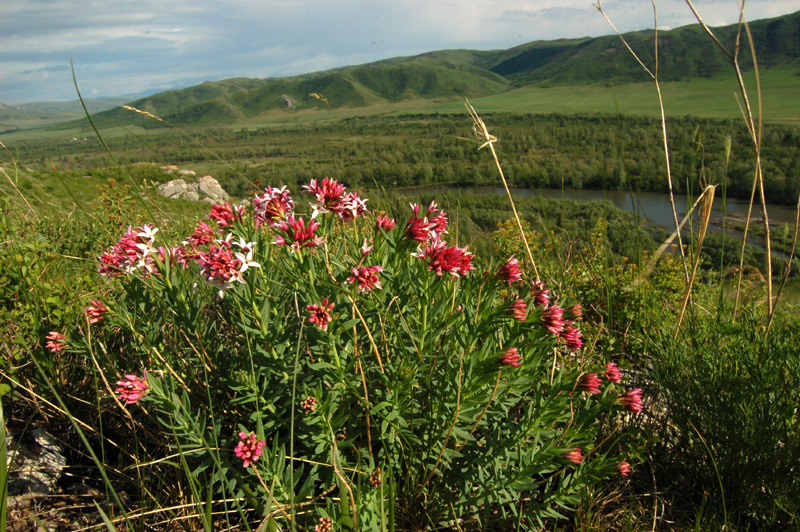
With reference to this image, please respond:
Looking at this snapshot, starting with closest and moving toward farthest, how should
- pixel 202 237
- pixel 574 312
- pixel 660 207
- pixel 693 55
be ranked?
pixel 574 312
pixel 202 237
pixel 660 207
pixel 693 55

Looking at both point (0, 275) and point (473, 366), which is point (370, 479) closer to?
point (473, 366)

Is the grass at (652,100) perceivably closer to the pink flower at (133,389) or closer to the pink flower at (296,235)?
the pink flower at (296,235)

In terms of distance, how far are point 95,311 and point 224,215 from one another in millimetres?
747

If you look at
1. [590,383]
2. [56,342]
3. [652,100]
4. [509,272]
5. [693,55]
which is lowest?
[590,383]

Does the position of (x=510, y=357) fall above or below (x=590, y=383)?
above

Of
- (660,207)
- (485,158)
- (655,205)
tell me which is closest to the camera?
(485,158)

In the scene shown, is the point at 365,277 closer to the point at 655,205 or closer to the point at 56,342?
the point at 56,342

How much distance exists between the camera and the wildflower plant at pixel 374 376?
171 cm

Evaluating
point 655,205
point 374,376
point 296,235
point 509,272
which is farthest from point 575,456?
point 655,205

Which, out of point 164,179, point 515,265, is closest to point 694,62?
point 164,179

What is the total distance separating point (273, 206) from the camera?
1975 millimetres

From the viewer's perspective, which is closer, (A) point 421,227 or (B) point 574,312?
(A) point 421,227

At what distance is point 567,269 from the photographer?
4.36 meters

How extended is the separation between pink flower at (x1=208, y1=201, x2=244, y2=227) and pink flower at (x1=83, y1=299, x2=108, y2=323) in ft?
2.20
